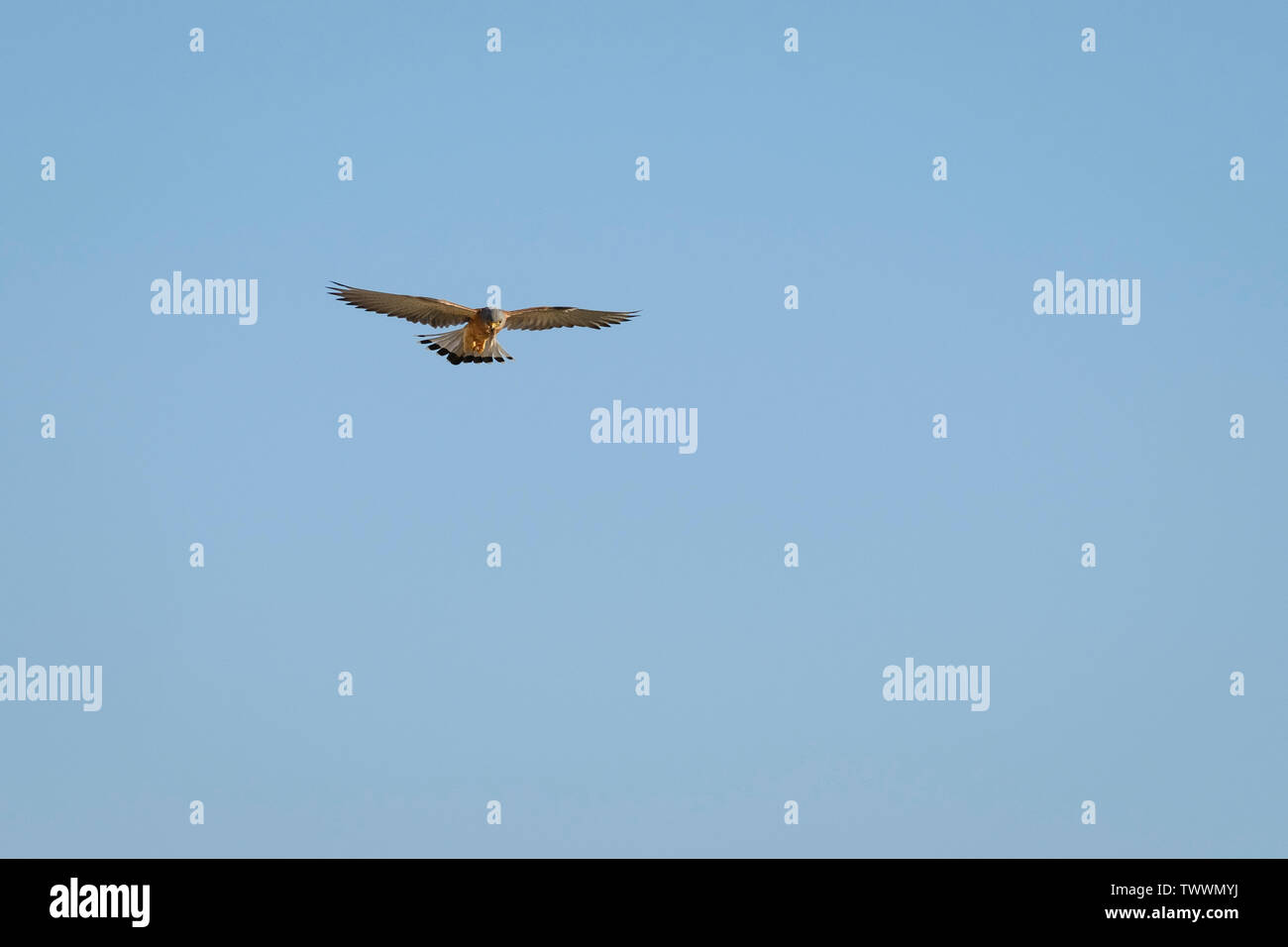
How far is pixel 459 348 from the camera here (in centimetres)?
2552

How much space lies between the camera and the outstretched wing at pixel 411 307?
25.5 meters

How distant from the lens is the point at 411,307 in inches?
1017

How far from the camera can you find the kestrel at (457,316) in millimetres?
25391

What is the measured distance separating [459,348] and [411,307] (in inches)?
42.8

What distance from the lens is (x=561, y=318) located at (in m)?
26.8

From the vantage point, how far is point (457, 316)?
26000 mm

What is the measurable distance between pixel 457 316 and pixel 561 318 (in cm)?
182

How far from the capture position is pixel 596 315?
2672cm

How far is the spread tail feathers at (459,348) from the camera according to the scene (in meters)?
25.4

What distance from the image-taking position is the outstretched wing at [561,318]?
26422mm

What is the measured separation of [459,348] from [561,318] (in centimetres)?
210
